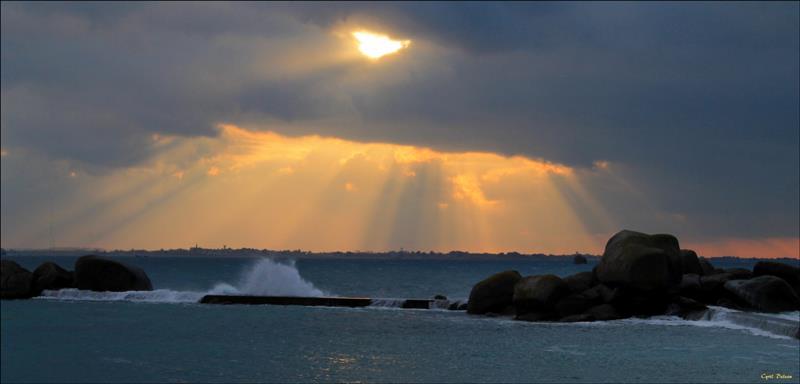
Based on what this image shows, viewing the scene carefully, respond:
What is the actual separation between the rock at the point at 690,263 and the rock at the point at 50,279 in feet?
156

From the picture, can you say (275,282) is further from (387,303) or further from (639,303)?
(639,303)

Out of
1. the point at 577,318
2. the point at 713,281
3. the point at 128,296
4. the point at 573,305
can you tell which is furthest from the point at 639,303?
the point at 128,296

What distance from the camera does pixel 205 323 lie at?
43.8 m

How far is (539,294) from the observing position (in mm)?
45156

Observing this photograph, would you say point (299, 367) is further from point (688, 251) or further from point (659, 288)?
point (688, 251)

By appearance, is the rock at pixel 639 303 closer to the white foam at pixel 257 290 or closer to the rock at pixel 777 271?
the rock at pixel 777 271

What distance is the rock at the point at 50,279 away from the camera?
214ft

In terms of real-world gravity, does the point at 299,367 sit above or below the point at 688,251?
below

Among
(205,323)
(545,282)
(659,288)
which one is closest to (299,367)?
(205,323)

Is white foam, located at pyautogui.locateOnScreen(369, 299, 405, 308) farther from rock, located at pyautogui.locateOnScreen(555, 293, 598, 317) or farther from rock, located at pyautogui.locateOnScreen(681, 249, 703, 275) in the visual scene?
rock, located at pyautogui.locateOnScreen(681, 249, 703, 275)

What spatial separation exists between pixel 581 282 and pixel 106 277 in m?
38.6

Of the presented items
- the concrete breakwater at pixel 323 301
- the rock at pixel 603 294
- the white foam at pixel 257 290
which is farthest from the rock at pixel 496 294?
the white foam at pixel 257 290

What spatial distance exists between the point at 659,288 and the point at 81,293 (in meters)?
43.5

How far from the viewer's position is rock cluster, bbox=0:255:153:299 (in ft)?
208
